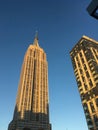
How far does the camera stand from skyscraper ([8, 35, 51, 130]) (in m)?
130

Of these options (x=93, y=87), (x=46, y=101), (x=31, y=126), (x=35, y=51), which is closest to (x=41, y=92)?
(x=46, y=101)

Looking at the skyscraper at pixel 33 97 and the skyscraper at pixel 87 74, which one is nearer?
the skyscraper at pixel 87 74

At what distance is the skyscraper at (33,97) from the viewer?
5103 inches

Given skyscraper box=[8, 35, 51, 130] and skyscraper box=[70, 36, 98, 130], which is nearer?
skyscraper box=[70, 36, 98, 130]

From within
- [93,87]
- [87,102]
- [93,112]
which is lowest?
[93,112]

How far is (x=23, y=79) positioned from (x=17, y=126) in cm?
5185

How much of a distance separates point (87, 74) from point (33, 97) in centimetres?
7821

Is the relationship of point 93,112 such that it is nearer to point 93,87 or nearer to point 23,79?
point 93,87

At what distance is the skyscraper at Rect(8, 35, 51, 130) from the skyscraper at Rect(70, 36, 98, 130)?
65586 millimetres

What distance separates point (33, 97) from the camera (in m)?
149

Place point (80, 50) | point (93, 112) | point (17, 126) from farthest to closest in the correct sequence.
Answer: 1. point (17, 126)
2. point (80, 50)
3. point (93, 112)

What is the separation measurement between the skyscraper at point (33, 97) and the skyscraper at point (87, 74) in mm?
65586

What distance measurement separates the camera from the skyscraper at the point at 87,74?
74.2m

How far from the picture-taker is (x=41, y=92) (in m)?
158
